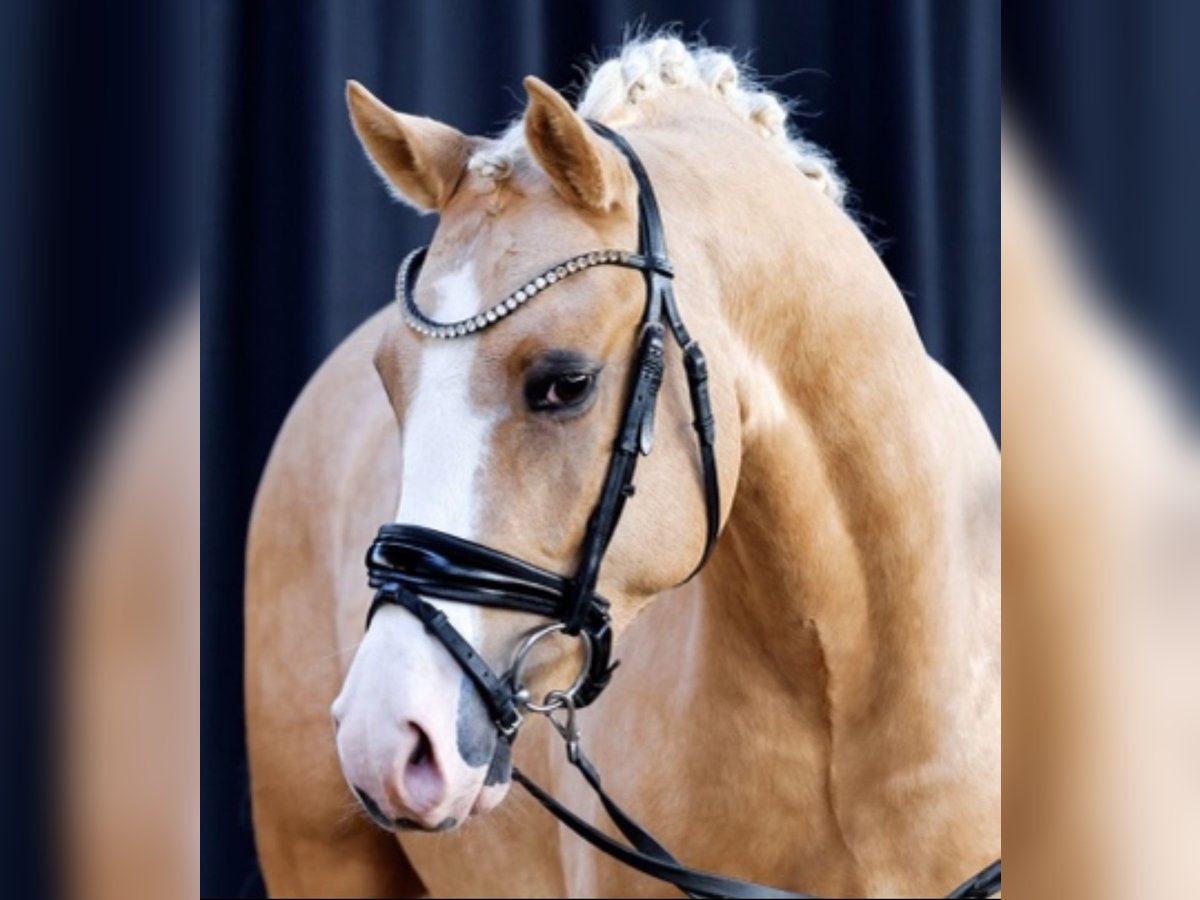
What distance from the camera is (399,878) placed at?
212 cm

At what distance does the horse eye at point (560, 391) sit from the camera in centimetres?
107

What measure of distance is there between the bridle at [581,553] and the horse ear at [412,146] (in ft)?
0.21

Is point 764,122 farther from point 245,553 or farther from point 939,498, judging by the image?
point 245,553

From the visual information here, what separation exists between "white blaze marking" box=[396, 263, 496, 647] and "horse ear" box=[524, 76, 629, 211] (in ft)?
0.34

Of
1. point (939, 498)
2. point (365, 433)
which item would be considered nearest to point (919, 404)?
point (939, 498)

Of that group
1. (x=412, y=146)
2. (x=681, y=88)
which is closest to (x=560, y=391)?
(x=412, y=146)

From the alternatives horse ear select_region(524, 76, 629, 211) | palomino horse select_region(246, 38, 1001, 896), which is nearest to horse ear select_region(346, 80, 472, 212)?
palomino horse select_region(246, 38, 1001, 896)

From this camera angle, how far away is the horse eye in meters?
1.07

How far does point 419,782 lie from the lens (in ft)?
3.36

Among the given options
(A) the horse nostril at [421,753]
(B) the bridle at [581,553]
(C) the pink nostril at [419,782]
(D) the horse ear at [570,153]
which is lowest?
(C) the pink nostril at [419,782]

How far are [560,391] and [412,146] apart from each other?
25cm
